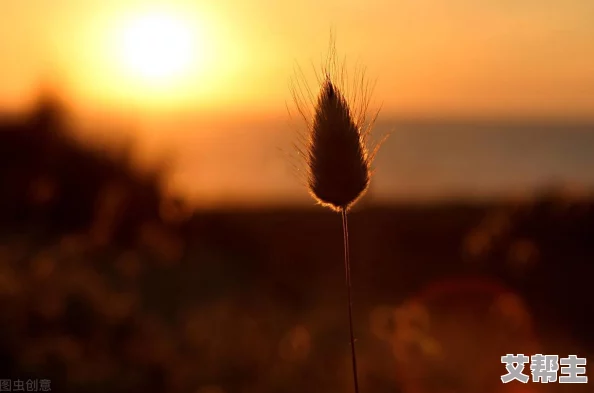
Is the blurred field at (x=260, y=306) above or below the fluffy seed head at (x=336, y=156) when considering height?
below

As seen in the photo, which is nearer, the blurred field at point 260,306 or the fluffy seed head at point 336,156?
the fluffy seed head at point 336,156

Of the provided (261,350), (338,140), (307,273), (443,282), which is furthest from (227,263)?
(338,140)

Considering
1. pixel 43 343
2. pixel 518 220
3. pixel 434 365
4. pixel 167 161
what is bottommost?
pixel 434 365

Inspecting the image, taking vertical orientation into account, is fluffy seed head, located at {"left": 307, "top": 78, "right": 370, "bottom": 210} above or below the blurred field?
above

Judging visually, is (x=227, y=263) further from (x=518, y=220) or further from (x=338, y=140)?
(x=338, y=140)
